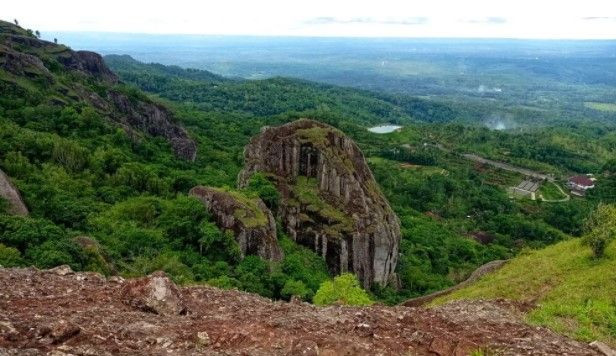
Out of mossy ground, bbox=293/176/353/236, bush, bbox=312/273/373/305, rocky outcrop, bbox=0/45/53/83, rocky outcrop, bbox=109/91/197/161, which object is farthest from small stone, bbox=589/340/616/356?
rocky outcrop, bbox=0/45/53/83

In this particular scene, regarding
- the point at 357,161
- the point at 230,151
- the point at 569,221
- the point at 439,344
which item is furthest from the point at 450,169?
the point at 439,344

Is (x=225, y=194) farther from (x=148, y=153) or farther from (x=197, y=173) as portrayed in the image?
(x=148, y=153)

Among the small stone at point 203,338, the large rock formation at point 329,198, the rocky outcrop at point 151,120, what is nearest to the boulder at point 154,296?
the small stone at point 203,338

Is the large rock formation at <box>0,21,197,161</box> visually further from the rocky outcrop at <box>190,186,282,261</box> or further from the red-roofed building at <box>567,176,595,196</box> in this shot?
the red-roofed building at <box>567,176,595,196</box>

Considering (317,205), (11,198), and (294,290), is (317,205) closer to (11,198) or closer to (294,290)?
(294,290)

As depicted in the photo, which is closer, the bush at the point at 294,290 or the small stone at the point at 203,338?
the small stone at the point at 203,338

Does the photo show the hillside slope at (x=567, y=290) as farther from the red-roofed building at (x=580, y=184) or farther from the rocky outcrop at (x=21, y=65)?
the red-roofed building at (x=580, y=184)

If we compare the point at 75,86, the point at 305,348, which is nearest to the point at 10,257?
the point at 305,348
